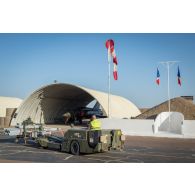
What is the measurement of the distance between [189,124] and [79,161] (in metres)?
12.0

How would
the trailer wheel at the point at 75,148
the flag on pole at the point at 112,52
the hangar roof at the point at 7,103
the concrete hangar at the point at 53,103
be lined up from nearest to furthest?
the trailer wheel at the point at 75,148 → the flag on pole at the point at 112,52 → the concrete hangar at the point at 53,103 → the hangar roof at the point at 7,103

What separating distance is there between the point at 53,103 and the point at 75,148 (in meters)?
27.7

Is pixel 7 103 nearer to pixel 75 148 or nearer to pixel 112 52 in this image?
pixel 112 52

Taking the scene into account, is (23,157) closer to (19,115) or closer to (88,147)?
(88,147)

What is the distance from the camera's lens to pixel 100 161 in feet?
34.1

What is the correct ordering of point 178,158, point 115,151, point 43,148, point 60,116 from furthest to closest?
Result: point 60,116, point 43,148, point 115,151, point 178,158

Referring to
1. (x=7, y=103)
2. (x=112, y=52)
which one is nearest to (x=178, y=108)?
(x=112, y=52)

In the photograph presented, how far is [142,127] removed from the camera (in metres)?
22.3

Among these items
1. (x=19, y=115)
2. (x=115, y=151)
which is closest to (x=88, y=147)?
(x=115, y=151)

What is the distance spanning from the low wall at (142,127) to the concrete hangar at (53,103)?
609 centimetres

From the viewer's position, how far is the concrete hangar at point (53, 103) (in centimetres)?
3246

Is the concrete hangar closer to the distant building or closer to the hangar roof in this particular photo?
the distant building

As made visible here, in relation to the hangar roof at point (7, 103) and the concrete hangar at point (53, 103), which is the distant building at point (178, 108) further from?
the hangar roof at point (7, 103)

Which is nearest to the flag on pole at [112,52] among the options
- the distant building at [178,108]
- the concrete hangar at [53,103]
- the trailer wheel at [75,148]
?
the concrete hangar at [53,103]
